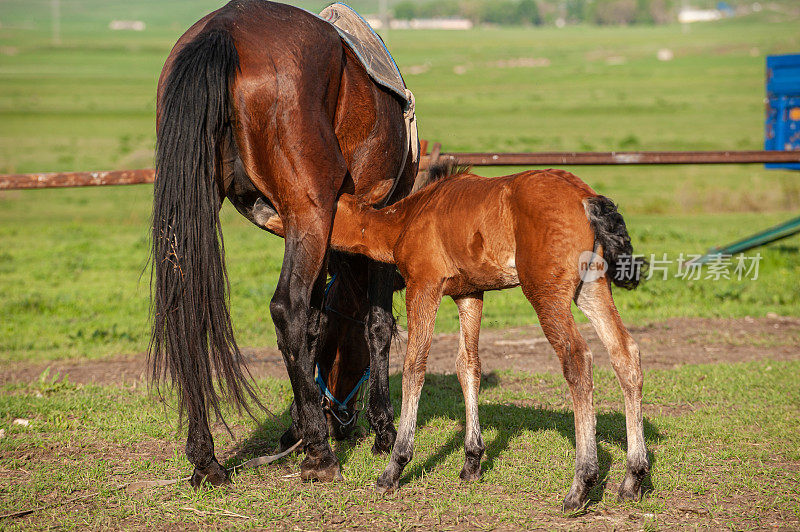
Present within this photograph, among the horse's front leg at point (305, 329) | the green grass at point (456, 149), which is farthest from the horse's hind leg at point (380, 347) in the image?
the green grass at point (456, 149)

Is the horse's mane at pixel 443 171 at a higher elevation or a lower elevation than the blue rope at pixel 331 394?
higher

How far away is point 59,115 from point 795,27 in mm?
101923

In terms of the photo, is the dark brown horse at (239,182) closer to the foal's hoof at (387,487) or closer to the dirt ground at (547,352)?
the foal's hoof at (387,487)

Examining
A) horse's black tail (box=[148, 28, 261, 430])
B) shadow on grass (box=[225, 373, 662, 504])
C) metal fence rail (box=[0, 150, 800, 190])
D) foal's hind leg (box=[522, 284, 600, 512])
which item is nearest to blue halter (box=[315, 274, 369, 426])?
shadow on grass (box=[225, 373, 662, 504])

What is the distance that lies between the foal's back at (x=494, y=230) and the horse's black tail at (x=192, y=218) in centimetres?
109

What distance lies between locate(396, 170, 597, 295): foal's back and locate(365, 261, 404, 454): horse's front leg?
0.68 m

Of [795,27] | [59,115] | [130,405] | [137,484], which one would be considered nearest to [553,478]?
[137,484]

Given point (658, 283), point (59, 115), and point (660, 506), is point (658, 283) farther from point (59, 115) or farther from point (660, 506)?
point (59, 115)

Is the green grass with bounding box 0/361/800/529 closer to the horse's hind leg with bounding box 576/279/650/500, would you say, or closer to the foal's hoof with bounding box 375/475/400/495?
the foal's hoof with bounding box 375/475/400/495

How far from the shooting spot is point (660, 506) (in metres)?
4.12

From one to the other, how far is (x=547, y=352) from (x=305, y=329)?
165 inches

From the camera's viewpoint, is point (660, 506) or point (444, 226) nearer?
point (660, 506)

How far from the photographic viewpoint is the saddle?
185 inches

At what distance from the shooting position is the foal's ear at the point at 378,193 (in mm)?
4590
